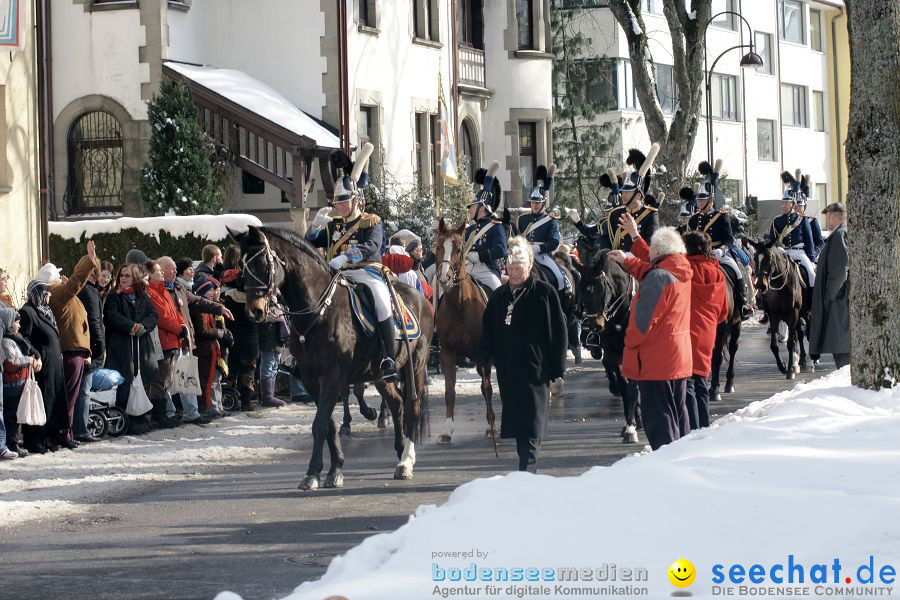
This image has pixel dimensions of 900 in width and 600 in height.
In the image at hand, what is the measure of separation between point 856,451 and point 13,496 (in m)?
6.64

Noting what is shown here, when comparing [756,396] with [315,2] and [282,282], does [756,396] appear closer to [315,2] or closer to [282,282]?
[282,282]

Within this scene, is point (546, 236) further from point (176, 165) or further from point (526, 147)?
point (526, 147)

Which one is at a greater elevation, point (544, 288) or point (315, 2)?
point (315, 2)

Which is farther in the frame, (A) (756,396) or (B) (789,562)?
(A) (756,396)

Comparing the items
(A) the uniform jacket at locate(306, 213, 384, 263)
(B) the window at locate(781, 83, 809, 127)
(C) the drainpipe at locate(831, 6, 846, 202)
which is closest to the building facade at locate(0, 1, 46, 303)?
(A) the uniform jacket at locate(306, 213, 384, 263)

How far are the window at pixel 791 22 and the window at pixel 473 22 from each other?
85.1 ft

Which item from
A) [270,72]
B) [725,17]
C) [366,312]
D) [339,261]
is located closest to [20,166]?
[339,261]

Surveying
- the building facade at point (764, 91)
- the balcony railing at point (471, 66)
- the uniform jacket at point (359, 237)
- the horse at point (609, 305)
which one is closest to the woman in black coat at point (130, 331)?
the uniform jacket at point (359, 237)

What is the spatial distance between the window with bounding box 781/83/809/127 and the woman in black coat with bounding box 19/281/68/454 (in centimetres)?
5256

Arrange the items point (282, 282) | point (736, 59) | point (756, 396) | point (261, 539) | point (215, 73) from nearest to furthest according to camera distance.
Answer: point (261, 539)
point (282, 282)
point (756, 396)
point (215, 73)
point (736, 59)

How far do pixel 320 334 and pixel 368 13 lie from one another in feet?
75.2

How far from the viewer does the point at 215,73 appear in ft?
104

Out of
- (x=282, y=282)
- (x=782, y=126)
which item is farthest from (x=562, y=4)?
(x=282, y=282)

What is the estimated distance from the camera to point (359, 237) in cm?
1448
